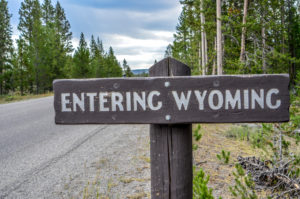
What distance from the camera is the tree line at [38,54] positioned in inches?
1089

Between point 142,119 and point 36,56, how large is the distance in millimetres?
29302

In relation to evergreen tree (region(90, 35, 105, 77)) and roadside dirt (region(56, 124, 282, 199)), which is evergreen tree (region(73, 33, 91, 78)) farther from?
roadside dirt (region(56, 124, 282, 199))

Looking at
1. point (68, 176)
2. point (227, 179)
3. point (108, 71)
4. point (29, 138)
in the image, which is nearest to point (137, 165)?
point (68, 176)

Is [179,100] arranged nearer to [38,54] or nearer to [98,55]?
[38,54]

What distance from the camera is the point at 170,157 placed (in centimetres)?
136

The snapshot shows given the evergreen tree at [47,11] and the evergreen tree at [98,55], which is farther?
the evergreen tree at [98,55]

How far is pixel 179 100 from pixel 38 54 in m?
29.5

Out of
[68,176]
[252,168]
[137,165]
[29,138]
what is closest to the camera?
[252,168]

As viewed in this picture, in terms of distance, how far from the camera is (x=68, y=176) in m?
3.15

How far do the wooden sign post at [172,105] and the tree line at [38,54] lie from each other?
1131 inches

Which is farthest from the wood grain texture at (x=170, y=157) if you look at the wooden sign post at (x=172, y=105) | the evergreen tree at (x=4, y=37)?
the evergreen tree at (x=4, y=37)

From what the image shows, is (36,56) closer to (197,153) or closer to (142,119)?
(197,153)

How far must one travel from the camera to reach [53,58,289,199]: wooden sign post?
126cm

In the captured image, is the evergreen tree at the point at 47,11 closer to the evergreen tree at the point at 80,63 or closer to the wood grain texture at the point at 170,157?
the evergreen tree at the point at 80,63
